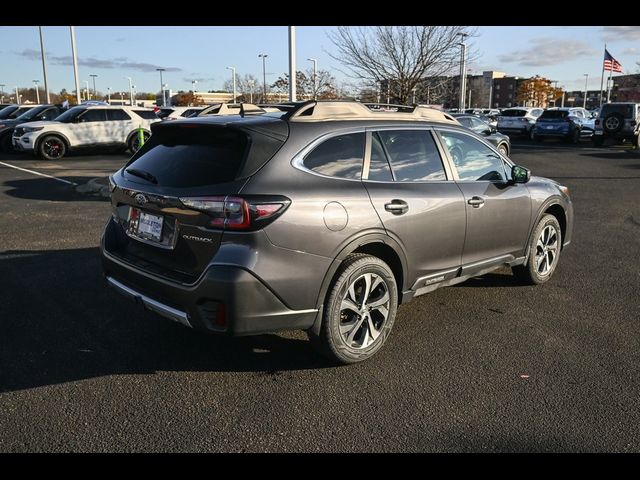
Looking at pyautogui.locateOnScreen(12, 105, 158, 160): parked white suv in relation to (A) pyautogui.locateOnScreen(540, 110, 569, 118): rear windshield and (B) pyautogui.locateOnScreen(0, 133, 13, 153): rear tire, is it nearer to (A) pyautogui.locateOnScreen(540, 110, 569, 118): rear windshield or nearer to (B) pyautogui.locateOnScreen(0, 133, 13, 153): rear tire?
(B) pyautogui.locateOnScreen(0, 133, 13, 153): rear tire

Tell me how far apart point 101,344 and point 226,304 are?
1429mm

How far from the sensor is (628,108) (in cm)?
2423

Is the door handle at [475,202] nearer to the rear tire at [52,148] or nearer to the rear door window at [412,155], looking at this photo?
the rear door window at [412,155]

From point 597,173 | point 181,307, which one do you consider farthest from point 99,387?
point 597,173

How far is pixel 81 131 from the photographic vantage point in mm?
18312

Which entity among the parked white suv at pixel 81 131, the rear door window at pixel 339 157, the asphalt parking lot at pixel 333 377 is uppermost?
the rear door window at pixel 339 157

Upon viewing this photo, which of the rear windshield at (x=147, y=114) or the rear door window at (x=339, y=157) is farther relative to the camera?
the rear windshield at (x=147, y=114)

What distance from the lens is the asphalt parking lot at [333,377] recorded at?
2.97m

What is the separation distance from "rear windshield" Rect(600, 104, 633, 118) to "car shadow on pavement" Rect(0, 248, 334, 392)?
24935mm

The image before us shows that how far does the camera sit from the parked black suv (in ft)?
79.2

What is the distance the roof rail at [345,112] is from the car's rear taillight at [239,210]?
73 cm

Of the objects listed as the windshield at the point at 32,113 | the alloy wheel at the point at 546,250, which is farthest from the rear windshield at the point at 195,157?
the windshield at the point at 32,113

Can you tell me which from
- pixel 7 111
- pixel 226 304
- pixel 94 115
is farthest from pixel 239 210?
pixel 7 111
